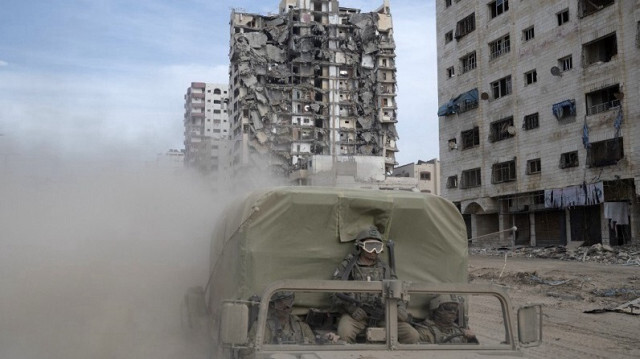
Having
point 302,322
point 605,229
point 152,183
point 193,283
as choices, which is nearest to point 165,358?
point 193,283

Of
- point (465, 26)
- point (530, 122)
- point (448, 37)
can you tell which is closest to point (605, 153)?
point (530, 122)

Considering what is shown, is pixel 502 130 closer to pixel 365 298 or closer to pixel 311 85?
pixel 365 298

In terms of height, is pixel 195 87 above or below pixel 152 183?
above

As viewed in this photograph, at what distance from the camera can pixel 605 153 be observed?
31.9 meters

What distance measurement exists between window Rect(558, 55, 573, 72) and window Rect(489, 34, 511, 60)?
5.46m

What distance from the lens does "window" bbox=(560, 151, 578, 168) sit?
33.8 meters

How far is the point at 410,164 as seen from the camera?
8625cm

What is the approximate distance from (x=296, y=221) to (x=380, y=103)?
9084 cm

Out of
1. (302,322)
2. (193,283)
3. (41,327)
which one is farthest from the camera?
(193,283)

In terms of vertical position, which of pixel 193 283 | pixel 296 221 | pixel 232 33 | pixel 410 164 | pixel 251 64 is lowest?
pixel 193 283

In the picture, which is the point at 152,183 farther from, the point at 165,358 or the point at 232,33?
the point at 232,33

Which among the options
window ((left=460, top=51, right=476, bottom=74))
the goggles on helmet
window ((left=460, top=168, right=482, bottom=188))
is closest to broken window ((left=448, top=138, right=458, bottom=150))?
window ((left=460, top=168, right=482, bottom=188))

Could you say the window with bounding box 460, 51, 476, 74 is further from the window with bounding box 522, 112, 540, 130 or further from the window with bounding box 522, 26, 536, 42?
the window with bounding box 522, 112, 540, 130

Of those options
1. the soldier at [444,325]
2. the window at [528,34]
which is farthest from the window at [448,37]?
the soldier at [444,325]
